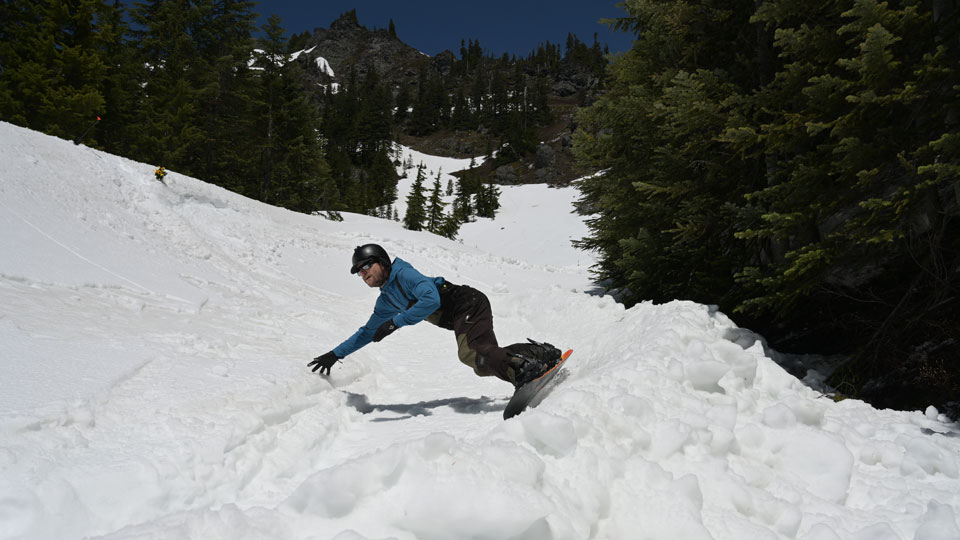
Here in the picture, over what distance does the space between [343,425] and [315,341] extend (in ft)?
11.6

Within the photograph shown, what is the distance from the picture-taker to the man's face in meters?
4.32

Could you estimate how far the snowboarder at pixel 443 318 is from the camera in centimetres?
407

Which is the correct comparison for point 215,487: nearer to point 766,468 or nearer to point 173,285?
point 766,468

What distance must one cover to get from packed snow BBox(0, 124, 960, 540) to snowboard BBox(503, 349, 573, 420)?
0.22m

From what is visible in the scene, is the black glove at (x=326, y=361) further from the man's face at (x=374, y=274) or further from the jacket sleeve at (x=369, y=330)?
the man's face at (x=374, y=274)

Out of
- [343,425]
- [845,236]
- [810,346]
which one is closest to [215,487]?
[343,425]

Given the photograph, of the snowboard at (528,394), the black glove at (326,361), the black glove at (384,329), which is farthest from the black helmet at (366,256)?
the snowboard at (528,394)

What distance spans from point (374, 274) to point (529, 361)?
5.36 ft

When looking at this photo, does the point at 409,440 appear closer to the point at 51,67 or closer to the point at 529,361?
the point at 529,361

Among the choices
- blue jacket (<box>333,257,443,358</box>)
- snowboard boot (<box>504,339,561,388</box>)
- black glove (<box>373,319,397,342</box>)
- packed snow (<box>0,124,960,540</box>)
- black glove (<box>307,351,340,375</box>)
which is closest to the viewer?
packed snow (<box>0,124,960,540</box>)

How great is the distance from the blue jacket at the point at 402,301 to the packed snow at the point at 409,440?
2.17 feet

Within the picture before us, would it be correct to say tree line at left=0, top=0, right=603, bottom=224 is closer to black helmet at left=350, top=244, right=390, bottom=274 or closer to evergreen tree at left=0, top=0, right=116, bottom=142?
evergreen tree at left=0, top=0, right=116, bottom=142

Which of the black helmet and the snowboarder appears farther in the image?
the black helmet

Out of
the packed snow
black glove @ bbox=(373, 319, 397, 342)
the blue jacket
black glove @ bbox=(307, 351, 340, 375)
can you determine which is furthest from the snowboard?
black glove @ bbox=(307, 351, 340, 375)
